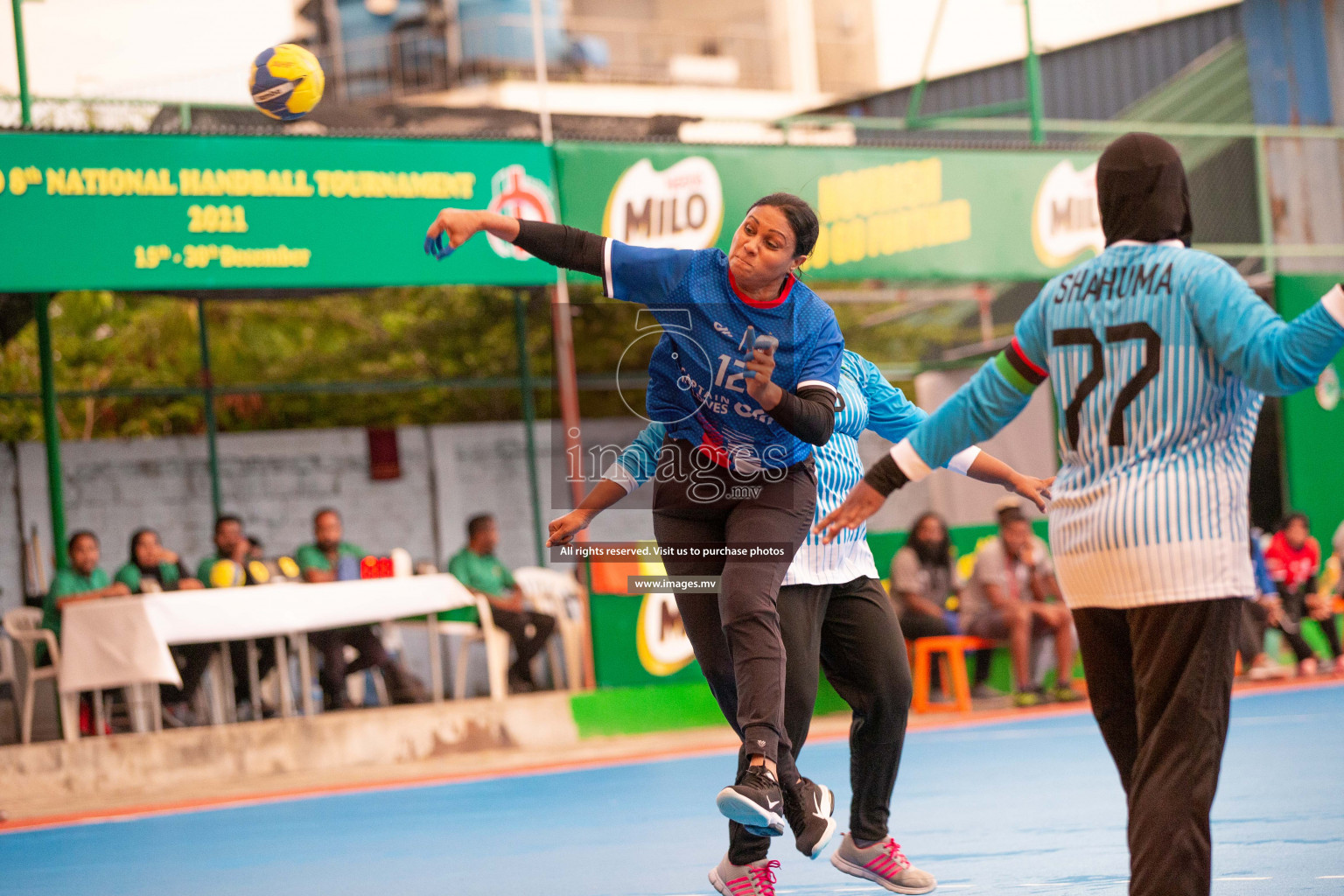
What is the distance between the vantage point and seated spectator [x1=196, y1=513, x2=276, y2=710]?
38.6 feet

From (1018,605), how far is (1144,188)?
9486 millimetres

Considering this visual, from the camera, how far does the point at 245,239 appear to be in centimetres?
1164

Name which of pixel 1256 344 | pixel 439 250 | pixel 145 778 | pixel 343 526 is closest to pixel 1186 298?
pixel 1256 344

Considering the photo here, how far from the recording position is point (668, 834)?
7203 mm

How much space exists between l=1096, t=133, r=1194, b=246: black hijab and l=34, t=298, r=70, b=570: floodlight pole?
10.1m

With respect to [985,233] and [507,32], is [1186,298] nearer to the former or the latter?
[985,233]

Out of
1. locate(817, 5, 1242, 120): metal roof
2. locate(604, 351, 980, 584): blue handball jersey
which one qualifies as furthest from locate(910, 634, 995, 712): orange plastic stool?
locate(817, 5, 1242, 120): metal roof

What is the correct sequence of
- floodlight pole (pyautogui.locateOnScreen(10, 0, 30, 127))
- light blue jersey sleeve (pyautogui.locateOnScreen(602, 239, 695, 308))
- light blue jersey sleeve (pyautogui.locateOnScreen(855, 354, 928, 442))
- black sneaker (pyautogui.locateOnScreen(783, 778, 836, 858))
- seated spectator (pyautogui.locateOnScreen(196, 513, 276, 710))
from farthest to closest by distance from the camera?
seated spectator (pyautogui.locateOnScreen(196, 513, 276, 710)) → floodlight pole (pyautogui.locateOnScreen(10, 0, 30, 127)) → light blue jersey sleeve (pyautogui.locateOnScreen(855, 354, 928, 442)) → black sneaker (pyautogui.locateOnScreen(783, 778, 836, 858)) → light blue jersey sleeve (pyautogui.locateOnScreen(602, 239, 695, 308))

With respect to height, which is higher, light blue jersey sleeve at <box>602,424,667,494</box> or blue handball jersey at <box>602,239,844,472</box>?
blue handball jersey at <box>602,239,844,472</box>

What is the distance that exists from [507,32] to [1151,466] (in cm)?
3055

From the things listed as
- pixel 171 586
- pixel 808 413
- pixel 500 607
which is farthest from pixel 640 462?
pixel 171 586

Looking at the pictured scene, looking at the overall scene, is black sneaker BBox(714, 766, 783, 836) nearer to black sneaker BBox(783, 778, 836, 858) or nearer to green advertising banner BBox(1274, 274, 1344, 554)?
black sneaker BBox(783, 778, 836, 858)

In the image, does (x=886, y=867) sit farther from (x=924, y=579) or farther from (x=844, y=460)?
(x=924, y=579)

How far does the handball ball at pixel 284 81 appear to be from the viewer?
937 centimetres
